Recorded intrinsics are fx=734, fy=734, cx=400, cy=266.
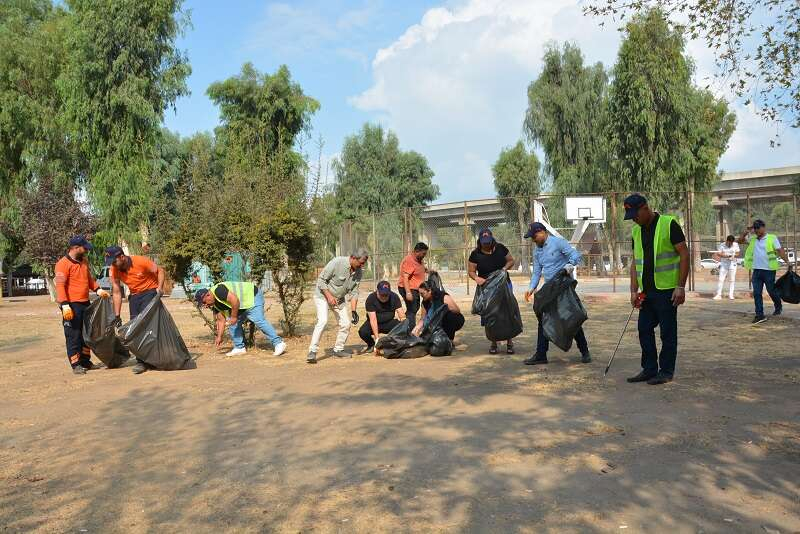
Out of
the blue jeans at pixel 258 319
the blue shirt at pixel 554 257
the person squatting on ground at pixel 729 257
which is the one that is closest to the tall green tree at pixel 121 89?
the blue jeans at pixel 258 319

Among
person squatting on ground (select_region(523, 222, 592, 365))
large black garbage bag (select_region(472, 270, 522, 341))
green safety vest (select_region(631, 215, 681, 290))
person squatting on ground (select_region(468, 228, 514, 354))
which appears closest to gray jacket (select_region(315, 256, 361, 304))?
person squatting on ground (select_region(468, 228, 514, 354))

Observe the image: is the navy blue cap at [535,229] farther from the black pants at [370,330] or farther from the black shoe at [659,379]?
the black pants at [370,330]

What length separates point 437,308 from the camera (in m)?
9.62

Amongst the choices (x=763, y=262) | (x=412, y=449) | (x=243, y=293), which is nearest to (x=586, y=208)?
(x=763, y=262)

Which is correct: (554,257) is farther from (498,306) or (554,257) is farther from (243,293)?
(243,293)

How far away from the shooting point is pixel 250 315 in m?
9.69

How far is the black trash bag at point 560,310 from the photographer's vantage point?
7.96 m

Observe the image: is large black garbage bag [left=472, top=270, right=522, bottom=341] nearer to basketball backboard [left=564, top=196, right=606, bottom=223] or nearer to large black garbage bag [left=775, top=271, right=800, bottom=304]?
large black garbage bag [left=775, top=271, right=800, bottom=304]

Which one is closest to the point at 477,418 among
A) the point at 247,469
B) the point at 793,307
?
the point at 247,469

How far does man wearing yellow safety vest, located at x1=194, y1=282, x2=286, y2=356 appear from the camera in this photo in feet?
30.9

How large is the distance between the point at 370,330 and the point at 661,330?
14.4ft

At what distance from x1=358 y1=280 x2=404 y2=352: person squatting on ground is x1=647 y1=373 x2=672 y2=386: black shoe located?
3.89 meters

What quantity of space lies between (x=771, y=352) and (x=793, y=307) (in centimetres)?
666

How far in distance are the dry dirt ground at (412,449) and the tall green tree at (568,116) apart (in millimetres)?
28480
